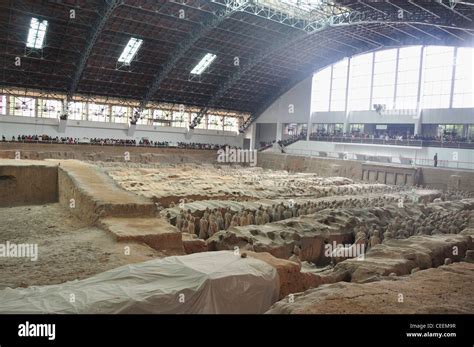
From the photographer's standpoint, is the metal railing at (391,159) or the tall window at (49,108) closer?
the metal railing at (391,159)

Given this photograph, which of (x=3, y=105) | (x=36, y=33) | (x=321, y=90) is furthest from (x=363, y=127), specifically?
(x=3, y=105)

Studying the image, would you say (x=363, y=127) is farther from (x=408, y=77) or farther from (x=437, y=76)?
(x=437, y=76)

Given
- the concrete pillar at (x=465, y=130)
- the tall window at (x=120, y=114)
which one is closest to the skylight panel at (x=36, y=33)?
the tall window at (x=120, y=114)

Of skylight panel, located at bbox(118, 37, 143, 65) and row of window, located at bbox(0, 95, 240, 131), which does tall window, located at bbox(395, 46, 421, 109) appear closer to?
row of window, located at bbox(0, 95, 240, 131)

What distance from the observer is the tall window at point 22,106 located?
112 ft

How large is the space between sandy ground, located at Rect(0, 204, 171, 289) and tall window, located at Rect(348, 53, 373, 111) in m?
31.8

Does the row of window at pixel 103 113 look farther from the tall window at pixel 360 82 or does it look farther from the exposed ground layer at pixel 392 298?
the exposed ground layer at pixel 392 298

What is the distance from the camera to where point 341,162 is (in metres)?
33.4

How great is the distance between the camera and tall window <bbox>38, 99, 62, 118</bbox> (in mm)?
35344

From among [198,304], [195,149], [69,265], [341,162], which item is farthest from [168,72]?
[198,304]

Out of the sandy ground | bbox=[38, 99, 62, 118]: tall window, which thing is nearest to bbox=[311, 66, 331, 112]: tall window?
bbox=[38, 99, 62, 118]: tall window

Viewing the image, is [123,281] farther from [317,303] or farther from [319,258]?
[319,258]

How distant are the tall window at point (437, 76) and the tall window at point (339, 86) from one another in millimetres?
8171

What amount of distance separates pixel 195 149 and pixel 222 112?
759 cm
